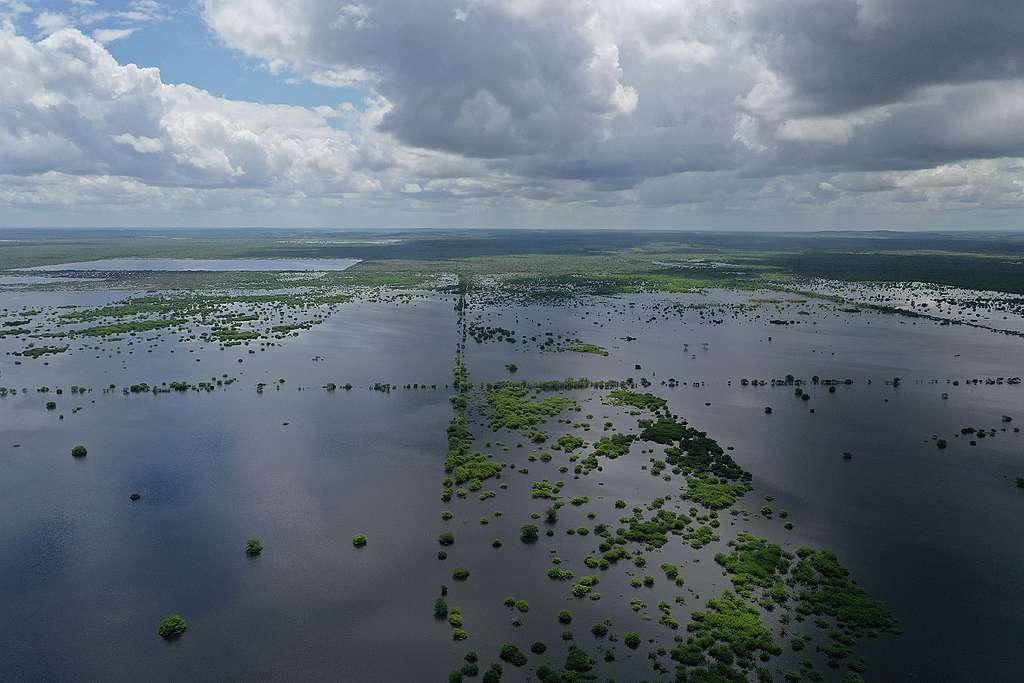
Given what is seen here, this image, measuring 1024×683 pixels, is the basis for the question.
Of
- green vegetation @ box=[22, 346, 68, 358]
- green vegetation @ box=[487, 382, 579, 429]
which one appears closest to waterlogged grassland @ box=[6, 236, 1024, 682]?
green vegetation @ box=[487, 382, 579, 429]

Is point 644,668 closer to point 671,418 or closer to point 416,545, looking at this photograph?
point 416,545

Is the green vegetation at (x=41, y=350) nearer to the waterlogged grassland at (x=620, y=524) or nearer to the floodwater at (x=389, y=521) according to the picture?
the waterlogged grassland at (x=620, y=524)

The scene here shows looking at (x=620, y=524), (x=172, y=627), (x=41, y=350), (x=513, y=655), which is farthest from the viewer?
(x=41, y=350)

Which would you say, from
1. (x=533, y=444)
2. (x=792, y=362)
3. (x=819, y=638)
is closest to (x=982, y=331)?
(x=792, y=362)

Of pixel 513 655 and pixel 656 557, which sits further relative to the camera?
pixel 656 557

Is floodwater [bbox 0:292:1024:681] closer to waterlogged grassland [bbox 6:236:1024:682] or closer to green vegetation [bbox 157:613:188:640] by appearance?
waterlogged grassland [bbox 6:236:1024:682]

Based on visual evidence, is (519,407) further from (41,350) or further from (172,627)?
(41,350)

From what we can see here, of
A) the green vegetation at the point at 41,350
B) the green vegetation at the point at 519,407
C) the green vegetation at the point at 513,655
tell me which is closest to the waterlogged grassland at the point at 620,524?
the green vegetation at the point at 513,655

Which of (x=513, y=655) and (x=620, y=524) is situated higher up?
(x=620, y=524)

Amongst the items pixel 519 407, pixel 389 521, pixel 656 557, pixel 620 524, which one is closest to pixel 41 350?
pixel 519 407
